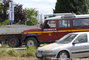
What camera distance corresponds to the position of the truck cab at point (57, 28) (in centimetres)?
1672

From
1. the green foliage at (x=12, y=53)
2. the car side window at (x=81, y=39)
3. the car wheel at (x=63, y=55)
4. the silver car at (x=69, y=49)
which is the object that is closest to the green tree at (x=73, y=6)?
the green foliage at (x=12, y=53)

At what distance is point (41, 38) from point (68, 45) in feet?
19.7

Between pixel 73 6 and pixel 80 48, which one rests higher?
pixel 73 6

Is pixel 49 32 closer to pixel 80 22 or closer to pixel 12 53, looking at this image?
pixel 80 22

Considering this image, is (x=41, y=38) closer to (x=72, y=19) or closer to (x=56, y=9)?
(x=72, y=19)

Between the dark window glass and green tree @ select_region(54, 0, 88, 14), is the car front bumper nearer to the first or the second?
the dark window glass

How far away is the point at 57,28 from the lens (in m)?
17.0

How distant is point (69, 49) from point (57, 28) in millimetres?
5534

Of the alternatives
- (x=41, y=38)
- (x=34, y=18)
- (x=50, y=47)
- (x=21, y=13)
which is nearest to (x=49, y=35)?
(x=41, y=38)

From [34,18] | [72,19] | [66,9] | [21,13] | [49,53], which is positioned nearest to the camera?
[49,53]

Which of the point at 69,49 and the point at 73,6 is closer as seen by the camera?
the point at 69,49

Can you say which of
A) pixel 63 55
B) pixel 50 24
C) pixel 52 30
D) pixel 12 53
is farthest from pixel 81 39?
pixel 50 24

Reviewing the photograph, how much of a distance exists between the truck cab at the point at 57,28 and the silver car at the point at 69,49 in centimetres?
473

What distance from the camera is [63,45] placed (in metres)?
11.6
